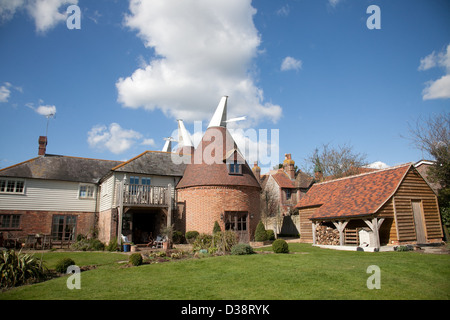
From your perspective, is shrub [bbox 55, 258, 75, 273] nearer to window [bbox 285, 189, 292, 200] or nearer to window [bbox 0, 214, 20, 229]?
window [bbox 0, 214, 20, 229]

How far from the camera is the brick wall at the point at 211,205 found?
21.0 metres

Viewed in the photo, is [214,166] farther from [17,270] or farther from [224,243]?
[17,270]

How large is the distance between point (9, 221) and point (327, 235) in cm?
2235

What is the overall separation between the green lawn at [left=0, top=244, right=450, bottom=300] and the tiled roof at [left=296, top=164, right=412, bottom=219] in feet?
14.8

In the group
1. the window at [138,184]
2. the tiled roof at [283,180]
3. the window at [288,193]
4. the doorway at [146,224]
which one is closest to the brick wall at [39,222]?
the doorway at [146,224]

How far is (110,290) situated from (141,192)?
41.9ft

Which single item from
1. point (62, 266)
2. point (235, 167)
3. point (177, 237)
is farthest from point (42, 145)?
point (62, 266)

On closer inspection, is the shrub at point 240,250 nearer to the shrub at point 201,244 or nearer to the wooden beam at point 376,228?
the shrub at point 201,244

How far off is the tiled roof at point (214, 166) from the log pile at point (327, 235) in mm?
5978

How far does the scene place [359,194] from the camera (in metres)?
17.5

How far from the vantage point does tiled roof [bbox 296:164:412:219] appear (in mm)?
15847

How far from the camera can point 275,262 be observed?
447 inches

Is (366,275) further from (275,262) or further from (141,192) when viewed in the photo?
(141,192)
